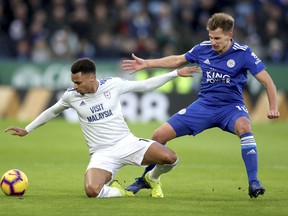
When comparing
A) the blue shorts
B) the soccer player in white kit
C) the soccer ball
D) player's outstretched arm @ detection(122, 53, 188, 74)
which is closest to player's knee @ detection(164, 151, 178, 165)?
the soccer player in white kit

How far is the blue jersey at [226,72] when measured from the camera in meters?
11.2

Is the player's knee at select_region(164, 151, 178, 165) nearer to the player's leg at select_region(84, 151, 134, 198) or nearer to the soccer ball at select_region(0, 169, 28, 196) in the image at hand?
the player's leg at select_region(84, 151, 134, 198)

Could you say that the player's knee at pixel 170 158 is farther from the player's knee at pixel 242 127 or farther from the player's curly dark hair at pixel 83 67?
the player's curly dark hair at pixel 83 67

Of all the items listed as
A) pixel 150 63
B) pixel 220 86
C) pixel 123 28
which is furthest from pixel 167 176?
pixel 123 28

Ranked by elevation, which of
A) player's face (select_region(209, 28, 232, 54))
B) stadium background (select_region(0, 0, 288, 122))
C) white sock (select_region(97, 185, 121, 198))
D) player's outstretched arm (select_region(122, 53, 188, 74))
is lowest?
stadium background (select_region(0, 0, 288, 122))

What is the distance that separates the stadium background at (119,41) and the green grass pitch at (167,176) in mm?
1151

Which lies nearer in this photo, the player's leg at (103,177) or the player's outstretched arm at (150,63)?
the player's leg at (103,177)

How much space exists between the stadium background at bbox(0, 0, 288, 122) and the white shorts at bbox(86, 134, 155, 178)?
39.8 feet

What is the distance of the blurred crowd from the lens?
1011 inches

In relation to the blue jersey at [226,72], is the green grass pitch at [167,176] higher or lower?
lower

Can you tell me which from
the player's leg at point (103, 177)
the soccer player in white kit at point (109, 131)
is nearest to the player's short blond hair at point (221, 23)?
the soccer player in white kit at point (109, 131)

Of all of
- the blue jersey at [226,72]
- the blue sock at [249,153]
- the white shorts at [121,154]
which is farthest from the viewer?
the blue jersey at [226,72]

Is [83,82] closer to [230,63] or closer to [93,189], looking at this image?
[93,189]

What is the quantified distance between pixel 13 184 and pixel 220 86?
2924 millimetres
